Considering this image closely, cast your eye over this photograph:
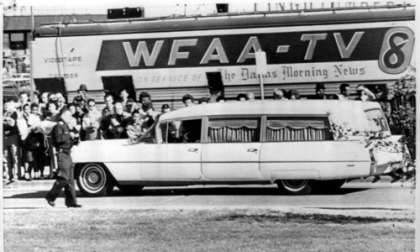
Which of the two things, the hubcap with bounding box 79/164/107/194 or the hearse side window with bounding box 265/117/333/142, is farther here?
the hubcap with bounding box 79/164/107/194

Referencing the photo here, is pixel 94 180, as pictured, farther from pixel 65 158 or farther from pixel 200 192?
pixel 200 192

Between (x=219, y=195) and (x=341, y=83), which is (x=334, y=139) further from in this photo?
(x=219, y=195)

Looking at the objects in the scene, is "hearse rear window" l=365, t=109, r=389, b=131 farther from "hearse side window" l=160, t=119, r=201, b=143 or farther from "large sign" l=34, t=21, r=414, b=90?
"hearse side window" l=160, t=119, r=201, b=143

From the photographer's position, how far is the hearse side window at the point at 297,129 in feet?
24.1

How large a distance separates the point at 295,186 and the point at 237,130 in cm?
71

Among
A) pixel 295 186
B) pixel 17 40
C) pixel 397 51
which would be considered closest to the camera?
pixel 397 51

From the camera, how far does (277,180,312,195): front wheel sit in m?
7.38

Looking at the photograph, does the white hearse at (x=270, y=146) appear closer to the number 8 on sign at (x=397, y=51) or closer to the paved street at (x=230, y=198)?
the paved street at (x=230, y=198)

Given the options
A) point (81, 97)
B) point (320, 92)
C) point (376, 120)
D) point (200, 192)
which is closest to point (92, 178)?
point (81, 97)

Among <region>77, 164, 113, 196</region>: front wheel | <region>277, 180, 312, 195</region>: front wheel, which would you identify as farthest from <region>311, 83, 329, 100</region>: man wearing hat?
<region>77, 164, 113, 196</region>: front wheel

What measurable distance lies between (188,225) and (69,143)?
50.8 inches

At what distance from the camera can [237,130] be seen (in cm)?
737

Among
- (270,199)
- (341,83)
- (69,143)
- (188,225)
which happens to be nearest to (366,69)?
(341,83)

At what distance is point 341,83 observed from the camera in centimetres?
735
